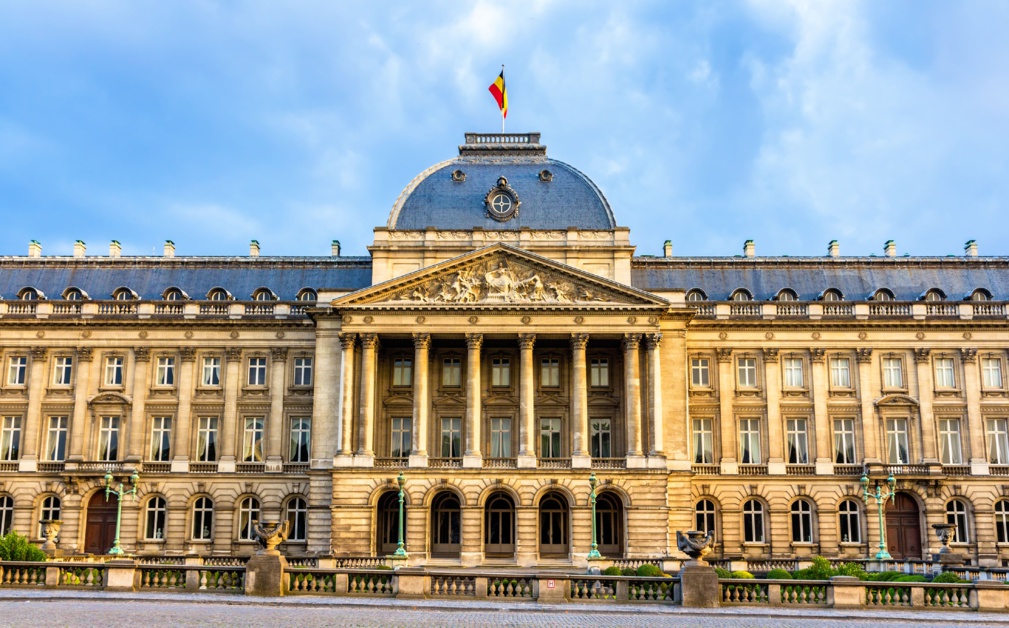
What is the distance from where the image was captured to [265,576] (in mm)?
34188

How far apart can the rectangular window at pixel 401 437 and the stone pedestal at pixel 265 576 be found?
1106 inches

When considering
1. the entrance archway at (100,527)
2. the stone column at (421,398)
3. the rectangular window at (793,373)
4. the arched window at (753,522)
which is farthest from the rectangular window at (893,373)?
the entrance archway at (100,527)

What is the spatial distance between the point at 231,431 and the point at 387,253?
15099 millimetres

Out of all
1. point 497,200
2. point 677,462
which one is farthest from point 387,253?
point 677,462

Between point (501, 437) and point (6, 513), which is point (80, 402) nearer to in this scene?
point (6, 513)

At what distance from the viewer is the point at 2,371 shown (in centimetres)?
6575

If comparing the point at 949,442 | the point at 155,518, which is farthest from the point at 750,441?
the point at 155,518

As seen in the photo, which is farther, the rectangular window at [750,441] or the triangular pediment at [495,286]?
the rectangular window at [750,441]

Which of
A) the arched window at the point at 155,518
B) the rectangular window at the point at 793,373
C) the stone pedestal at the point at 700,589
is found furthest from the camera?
the rectangular window at the point at 793,373

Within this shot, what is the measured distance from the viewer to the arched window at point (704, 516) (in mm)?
62844

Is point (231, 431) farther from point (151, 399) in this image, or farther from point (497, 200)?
point (497, 200)

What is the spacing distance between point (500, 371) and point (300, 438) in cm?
1345

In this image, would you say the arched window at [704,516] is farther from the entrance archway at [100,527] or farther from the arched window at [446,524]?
the entrance archway at [100,527]

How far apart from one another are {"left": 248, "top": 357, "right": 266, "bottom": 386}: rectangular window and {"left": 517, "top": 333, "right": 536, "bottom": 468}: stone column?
17236 millimetres
